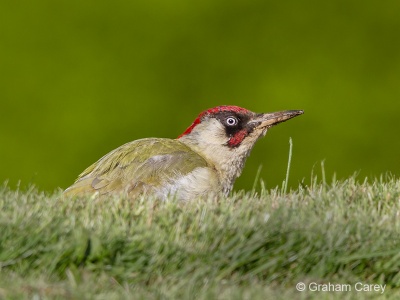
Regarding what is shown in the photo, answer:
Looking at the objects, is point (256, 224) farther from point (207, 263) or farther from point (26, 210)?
point (26, 210)

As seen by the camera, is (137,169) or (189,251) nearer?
(189,251)

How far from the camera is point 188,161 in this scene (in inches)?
196

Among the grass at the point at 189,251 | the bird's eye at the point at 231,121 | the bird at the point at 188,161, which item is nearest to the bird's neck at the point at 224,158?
the bird at the point at 188,161

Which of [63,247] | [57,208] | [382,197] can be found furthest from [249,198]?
[63,247]

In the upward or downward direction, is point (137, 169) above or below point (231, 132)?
below

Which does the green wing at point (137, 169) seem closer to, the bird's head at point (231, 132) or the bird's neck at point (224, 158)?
the bird's neck at point (224, 158)

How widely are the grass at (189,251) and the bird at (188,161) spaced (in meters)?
0.91

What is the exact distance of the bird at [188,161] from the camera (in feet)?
15.3

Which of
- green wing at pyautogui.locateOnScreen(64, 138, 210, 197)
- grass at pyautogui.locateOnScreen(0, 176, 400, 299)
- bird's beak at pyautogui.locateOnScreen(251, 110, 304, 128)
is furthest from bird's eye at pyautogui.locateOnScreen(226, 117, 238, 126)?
grass at pyautogui.locateOnScreen(0, 176, 400, 299)

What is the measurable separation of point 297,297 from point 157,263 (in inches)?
19.5

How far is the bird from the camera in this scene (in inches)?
184

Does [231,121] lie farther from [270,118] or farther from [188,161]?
[188,161]

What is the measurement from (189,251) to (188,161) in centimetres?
201

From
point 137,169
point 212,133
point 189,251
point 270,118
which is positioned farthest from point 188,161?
point 189,251
